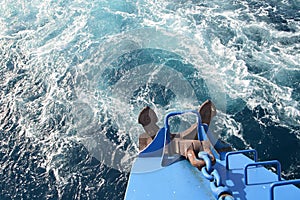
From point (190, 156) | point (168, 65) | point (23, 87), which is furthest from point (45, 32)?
point (190, 156)

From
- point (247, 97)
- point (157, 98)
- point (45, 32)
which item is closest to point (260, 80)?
point (247, 97)

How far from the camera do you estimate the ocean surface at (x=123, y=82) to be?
1518cm

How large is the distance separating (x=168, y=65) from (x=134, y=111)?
3918mm

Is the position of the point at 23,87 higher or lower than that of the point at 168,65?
lower

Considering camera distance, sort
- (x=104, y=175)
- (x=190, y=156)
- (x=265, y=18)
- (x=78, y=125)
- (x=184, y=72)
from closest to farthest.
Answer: (x=190, y=156)
(x=104, y=175)
(x=78, y=125)
(x=184, y=72)
(x=265, y=18)

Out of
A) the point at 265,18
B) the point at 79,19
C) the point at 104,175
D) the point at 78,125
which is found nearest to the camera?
the point at 104,175

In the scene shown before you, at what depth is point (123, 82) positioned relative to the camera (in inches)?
740

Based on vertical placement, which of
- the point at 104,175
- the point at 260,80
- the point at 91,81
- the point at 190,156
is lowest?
the point at 104,175

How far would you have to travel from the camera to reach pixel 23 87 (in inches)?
763

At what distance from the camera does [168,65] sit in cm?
1950

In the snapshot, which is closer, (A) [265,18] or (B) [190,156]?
(B) [190,156]

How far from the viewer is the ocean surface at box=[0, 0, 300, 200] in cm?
1518

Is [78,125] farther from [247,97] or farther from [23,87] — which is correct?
[247,97]

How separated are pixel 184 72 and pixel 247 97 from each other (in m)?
3.78
